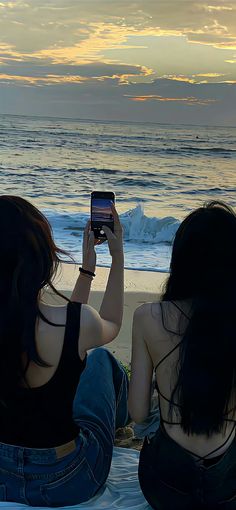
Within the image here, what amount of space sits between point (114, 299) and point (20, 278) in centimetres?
50

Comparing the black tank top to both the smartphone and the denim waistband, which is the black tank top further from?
the smartphone

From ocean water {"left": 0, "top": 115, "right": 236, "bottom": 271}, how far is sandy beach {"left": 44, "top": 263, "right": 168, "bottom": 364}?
0.46m

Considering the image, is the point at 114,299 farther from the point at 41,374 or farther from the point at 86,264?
the point at 41,374

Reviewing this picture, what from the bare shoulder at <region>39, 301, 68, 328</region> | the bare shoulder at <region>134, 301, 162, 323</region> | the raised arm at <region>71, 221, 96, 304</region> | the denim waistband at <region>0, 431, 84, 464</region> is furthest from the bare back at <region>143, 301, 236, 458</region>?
the raised arm at <region>71, 221, 96, 304</region>

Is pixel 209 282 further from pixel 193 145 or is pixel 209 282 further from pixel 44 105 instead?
pixel 44 105

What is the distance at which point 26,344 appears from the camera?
2.01 meters

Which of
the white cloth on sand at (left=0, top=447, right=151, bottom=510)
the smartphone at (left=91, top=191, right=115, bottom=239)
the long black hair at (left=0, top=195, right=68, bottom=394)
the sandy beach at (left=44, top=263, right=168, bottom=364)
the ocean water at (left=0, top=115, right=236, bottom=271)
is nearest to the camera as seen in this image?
the long black hair at (left=0, top=195, right=68, bottom=394)

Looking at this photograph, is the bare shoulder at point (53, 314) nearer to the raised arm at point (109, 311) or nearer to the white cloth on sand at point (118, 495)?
the raised arm at point (109, 311)

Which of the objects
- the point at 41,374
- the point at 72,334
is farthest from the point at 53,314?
the point at 41,374

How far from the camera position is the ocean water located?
37.8 feet

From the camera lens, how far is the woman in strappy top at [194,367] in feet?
6.57

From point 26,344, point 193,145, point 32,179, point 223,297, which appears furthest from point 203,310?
point 193,145

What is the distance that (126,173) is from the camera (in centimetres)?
2267

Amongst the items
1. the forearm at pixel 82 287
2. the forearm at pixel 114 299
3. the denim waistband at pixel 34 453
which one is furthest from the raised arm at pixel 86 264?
the denim waistband at pixel 34 453
